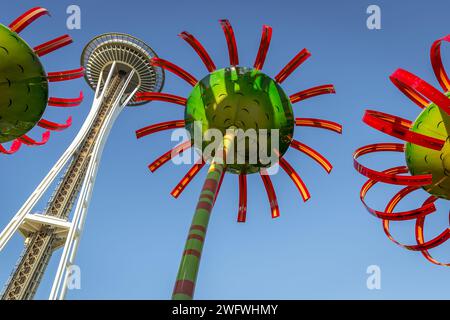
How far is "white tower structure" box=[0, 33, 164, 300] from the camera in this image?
28.6 m

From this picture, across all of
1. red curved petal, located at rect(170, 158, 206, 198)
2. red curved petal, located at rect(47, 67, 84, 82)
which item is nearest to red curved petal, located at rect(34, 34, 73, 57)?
red curved petal, located at rect(47, 67, 84, 82)

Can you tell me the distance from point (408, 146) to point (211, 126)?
2555 mm

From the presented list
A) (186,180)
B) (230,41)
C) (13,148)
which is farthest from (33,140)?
(230,41)

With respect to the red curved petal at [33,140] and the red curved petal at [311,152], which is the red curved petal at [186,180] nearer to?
the red curved petal at [311,152]

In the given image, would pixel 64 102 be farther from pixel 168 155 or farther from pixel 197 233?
pixel 197 233

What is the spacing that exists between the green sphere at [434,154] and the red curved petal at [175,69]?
9.68 feet

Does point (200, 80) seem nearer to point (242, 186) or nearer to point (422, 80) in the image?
point (242, 186)

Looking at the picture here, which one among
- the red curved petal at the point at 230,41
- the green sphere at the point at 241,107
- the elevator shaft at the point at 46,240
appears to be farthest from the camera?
the elevator shaft at the point at 46,240

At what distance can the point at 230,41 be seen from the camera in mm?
5781

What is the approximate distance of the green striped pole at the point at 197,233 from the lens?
3547 millimetres

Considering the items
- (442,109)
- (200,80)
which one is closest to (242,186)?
(200,80)

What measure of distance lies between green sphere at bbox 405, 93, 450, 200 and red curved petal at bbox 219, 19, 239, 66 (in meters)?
2.44

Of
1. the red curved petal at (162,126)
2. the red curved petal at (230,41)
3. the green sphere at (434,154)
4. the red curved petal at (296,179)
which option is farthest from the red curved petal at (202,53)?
the green sphere at (434,154)
